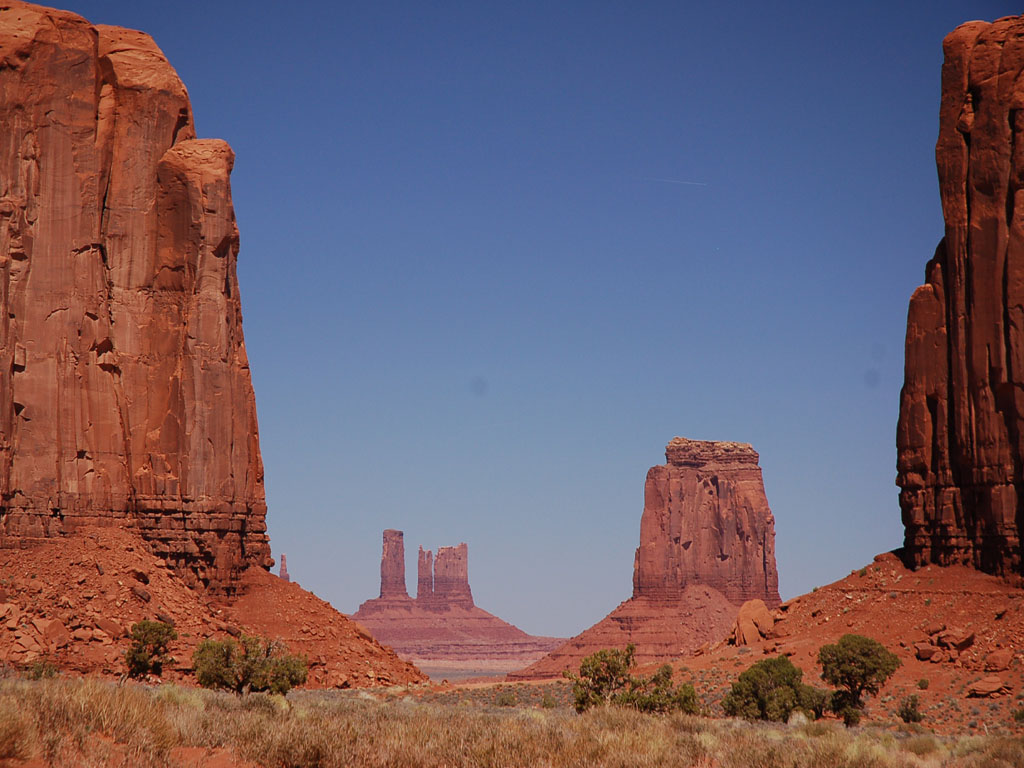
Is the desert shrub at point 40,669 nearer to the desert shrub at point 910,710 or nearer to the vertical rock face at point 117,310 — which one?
the vertical rock face at point 117,310

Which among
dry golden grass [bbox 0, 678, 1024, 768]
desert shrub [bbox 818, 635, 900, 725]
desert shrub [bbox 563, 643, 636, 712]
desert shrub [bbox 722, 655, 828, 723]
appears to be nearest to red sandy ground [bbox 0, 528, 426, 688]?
desert shrub [bbox 563, 643, 636, 712]

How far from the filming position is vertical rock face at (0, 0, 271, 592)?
4650 centimetres

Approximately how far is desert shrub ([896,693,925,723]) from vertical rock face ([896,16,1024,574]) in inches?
375

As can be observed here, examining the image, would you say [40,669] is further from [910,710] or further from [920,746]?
[910,710]

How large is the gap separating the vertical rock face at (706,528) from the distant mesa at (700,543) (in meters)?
0.12

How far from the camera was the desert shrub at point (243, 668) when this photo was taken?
39125mm

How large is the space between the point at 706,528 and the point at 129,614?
111249 millimetres

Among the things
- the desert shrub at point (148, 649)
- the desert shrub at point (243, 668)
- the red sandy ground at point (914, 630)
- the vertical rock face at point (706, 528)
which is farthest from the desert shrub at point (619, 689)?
the vertical rock face at point (706, 528)

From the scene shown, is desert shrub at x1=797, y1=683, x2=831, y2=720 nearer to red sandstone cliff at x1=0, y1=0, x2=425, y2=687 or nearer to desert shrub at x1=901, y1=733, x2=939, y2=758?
desert shrub at x1=901, y1=733, x2=939, y2=758

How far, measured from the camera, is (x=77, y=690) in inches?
757

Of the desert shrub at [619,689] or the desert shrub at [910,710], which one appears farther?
Result: the desert shrub at [910,710]

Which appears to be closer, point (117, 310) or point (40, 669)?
point (40, 669)

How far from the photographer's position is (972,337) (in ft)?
163

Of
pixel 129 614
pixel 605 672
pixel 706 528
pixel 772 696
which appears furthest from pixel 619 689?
pixel 706 528
